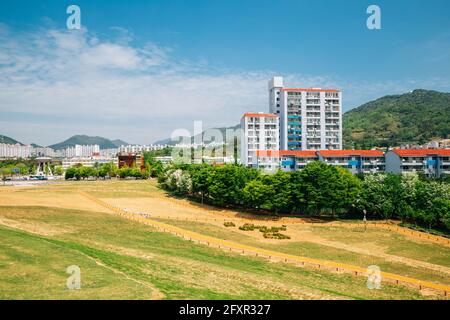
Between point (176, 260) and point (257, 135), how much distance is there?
3415 inches

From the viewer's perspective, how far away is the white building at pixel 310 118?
11894 cm

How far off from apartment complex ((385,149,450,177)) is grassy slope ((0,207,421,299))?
79.8 m

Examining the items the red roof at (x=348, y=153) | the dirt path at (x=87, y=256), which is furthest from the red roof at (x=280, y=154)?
the dirt path at (x=87, y=256)

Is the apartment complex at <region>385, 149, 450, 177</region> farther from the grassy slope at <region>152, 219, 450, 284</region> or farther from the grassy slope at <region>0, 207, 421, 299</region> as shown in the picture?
the grassy slope at <region>0, 207, 421, 299</region>

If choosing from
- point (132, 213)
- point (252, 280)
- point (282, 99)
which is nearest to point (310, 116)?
point (282, 99)

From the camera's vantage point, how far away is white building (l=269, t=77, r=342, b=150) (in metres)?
119

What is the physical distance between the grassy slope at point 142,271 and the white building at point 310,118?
8525 cm

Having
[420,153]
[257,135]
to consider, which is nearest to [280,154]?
[257,135]

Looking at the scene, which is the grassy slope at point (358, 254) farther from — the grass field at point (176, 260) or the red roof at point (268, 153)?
the red roof at point (268, 153)

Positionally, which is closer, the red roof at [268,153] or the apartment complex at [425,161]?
the apartment complex at [425,161]

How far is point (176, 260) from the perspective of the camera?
3062cm
